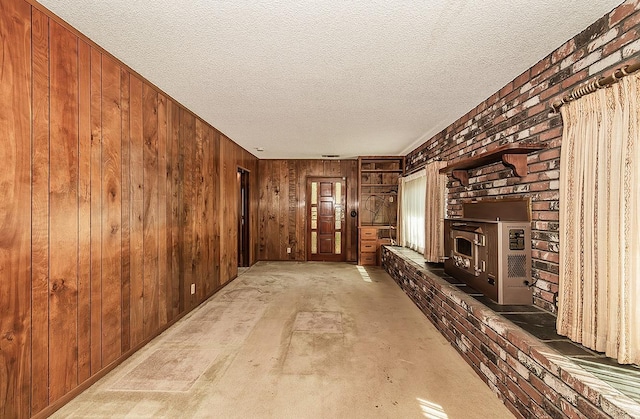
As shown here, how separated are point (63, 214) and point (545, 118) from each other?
346 centimetres

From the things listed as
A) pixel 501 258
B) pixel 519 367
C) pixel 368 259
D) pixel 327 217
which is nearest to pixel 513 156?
pixel 501 258

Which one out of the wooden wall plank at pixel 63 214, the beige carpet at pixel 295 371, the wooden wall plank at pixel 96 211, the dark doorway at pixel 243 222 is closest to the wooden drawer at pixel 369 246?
the dark doorway at pixel 243 222

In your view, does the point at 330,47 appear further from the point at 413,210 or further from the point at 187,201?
the point at 413,210

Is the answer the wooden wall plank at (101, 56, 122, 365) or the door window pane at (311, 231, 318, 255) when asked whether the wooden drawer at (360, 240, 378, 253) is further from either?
the wooden wall plank at (101, 56, 122, 365)

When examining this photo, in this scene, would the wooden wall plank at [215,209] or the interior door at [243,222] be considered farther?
the interior door at [243,222]

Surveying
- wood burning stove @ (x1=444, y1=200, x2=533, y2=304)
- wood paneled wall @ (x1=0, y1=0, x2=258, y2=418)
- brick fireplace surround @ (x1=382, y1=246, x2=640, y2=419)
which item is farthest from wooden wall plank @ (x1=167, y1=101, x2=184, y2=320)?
wood burning stove @ (x1=444, y1=200, x2=533, y2=304)

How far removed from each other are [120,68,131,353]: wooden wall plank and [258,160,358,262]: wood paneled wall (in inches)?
190

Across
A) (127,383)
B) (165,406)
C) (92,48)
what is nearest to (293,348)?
(165,406)

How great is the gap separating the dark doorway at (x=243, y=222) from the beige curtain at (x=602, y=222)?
5.72m

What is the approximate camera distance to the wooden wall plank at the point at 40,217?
1.74 m

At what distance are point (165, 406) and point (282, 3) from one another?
2582 millimetres

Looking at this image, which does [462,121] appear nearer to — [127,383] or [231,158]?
[231,158]

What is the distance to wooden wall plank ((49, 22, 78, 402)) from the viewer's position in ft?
6.10

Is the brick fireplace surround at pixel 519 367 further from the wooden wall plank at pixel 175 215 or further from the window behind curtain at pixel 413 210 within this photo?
the wooden wall plank at pixel 175 215
